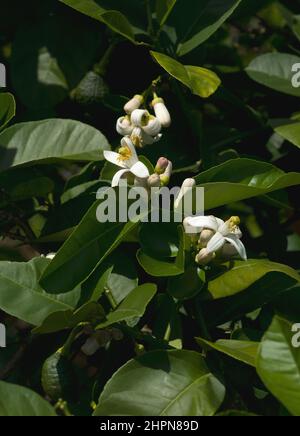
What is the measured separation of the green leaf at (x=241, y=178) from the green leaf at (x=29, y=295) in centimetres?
25

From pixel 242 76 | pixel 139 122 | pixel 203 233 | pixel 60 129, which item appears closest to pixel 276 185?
pixel 203 233

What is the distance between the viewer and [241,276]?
1.19 metres

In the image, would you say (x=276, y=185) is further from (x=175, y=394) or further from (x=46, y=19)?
(x=46, y=19)

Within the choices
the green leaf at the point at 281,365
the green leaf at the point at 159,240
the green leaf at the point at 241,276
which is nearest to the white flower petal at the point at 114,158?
the green leaf at the point at 159,240

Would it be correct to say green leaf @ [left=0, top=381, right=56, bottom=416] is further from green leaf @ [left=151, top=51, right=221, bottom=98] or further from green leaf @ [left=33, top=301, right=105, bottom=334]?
green leaf @ [left=151, top=51, right=221, bottom=98]

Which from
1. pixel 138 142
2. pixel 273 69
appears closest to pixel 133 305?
pixel 138 142

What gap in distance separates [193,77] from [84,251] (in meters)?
0.39

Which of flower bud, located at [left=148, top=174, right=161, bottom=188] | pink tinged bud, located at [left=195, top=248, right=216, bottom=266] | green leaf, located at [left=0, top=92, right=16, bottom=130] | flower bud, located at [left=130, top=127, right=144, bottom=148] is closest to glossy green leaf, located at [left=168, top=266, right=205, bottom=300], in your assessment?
pink tinged bud, located at [left=195, top=248, right=216, bottom=266]

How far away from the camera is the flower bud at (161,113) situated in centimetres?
134

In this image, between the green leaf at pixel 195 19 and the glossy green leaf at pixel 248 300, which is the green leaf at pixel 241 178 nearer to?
the glossy green leaf at pixel 248 300

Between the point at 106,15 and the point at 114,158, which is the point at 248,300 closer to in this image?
the point at 114,158

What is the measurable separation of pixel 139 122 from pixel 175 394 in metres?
0.45

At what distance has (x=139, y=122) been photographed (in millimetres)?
1317

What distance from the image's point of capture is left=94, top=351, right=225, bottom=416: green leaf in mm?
1080
